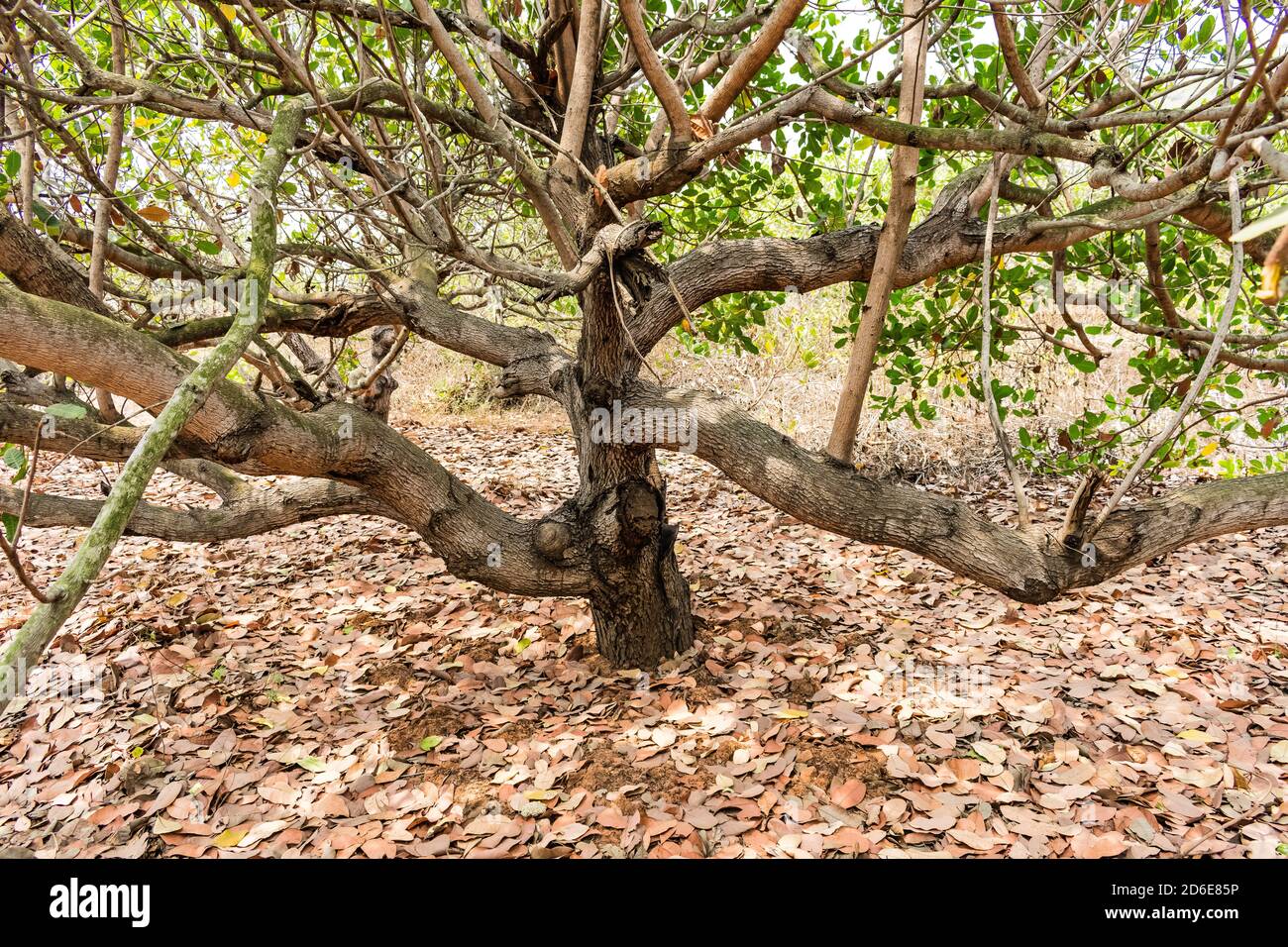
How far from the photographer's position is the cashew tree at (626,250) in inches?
84.3

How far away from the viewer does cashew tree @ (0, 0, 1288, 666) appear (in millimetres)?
2141

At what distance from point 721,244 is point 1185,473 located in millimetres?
4517

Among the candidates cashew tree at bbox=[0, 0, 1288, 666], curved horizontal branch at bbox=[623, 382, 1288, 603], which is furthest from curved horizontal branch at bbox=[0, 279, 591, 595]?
curved horizontal branch at bbox=[623, 382, 1288, 603]

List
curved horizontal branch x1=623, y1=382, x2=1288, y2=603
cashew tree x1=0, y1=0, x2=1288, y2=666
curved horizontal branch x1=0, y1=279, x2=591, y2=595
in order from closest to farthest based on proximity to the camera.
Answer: curved horizontal branch x1=0, y1=279, x2=591, y2=595 → cashew tree x1=0, y1=0, x2=1288, y2=666 → curved horizontal branch x1=623, y1=382, x2=1288, y2=603

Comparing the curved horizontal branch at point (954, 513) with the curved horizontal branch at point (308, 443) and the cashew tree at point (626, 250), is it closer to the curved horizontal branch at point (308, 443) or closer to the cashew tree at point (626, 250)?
the cashew tree at point (626, 250)

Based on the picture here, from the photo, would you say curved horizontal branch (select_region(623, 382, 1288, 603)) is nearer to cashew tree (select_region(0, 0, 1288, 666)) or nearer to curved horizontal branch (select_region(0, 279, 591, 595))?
cashew tree (select_region(0, 0, 1288, 666))

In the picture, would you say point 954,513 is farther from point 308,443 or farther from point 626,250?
point 308,443

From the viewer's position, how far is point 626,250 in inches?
84.2

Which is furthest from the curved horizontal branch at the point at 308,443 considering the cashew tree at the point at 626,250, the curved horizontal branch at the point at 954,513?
the curved horizontal branch at the point at 954,513

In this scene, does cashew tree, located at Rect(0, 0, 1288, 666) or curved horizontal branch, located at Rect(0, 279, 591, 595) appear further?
cashew tree, located at Rect(0, 0, 1288, 666)

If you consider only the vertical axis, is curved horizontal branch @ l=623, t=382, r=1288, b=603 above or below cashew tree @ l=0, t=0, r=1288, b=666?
below

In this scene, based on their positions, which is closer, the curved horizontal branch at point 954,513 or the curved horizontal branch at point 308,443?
the curved horizontal branch at point 308,443

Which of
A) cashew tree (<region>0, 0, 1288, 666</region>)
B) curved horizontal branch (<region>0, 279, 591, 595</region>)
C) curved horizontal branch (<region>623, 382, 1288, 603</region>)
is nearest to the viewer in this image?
curved horizontal branch (<region>0, 279, 591, 595</region>)
